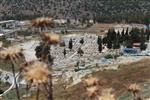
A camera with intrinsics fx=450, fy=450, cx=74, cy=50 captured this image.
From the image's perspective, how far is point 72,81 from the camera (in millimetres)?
144625

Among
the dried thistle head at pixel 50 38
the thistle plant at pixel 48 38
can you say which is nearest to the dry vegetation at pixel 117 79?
the thistle plant at pixel 48 38

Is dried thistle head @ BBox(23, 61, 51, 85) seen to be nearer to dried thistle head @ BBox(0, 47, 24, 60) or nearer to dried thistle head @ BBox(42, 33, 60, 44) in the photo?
dried thistle head @ BBox(42, 33, 60, 44)

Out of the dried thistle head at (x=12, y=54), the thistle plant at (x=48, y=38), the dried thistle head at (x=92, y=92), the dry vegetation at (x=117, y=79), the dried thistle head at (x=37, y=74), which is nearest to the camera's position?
the dried thistle head at (x=37, y=74)

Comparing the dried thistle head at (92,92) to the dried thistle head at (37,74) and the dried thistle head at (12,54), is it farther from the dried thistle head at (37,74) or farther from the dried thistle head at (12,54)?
the dried thistle head at (12,54)

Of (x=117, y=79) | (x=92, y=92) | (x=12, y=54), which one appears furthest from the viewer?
(x=117, y=79)

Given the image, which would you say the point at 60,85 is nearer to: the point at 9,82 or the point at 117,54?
the point at 9,82

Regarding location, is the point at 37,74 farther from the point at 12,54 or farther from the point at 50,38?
the point at 12,54

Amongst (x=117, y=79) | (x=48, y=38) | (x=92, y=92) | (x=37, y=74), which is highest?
(x=48, y=38)

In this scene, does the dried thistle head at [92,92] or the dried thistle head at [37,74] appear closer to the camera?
the dried thistle head at [37,74]

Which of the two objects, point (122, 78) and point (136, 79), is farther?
point (122, 78)

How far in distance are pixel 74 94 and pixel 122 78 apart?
51.9 feet

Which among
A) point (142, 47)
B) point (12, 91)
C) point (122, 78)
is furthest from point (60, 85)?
point (142, 47)

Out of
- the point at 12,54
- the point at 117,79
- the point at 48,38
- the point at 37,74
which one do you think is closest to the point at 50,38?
the point at 48,38

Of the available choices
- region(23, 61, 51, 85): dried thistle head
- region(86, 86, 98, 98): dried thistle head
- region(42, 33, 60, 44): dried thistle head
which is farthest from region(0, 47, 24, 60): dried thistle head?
region(86, 86, 98, 98): dried thistle head
